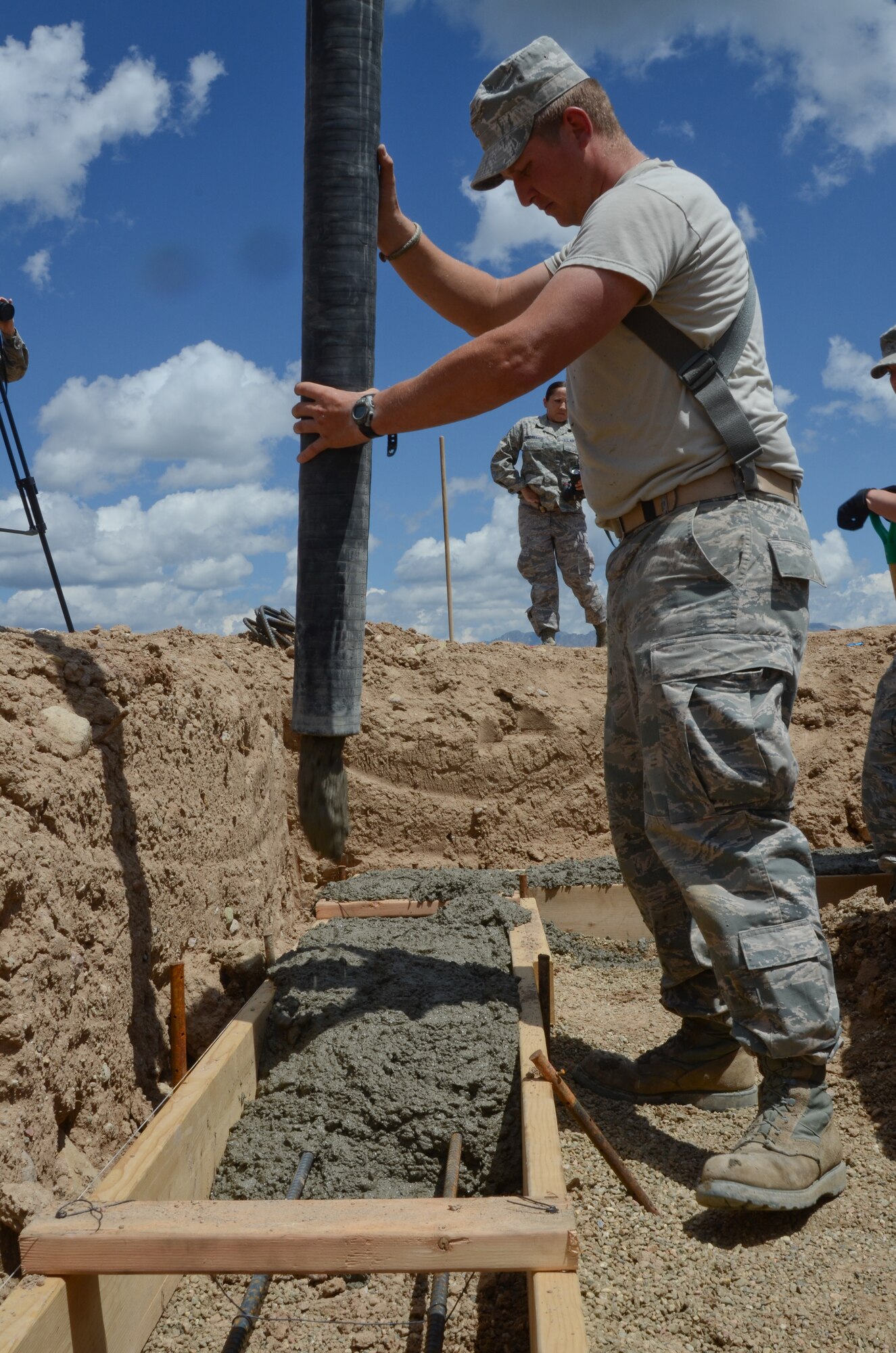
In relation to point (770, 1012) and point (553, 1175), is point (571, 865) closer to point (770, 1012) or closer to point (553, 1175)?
point (770, 1012)

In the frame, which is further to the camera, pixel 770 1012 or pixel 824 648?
pixel 824 648

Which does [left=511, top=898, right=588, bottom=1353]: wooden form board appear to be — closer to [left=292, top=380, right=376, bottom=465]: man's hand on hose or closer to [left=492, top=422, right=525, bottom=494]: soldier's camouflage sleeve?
[left=292, top=380, right=376, bottom=465]: man's hand on hose

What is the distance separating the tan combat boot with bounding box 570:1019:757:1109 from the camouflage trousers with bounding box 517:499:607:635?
569 cm

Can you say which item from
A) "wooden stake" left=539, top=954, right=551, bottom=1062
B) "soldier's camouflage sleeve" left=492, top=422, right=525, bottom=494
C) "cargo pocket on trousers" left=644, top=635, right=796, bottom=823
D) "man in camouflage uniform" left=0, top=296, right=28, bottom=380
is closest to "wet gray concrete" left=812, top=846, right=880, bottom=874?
"wooden stake" left=539, top=954, right=551, bottom=1062

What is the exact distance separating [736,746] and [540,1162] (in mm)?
890

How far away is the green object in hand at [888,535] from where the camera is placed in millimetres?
4023

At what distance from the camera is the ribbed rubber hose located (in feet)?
8.01

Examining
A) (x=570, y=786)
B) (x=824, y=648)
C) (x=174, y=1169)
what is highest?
(x=824, y=648)

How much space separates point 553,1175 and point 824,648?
4918mm

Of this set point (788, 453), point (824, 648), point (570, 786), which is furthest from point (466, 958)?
point (824, 648)

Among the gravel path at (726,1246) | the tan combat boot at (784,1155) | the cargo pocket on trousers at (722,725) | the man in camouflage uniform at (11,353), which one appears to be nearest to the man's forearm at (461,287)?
the cargo pocket on trousers at (722,725)

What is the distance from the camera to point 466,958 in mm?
3070

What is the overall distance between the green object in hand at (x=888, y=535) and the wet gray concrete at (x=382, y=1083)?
7.80 ft

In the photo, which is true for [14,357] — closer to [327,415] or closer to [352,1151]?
[327,415]
